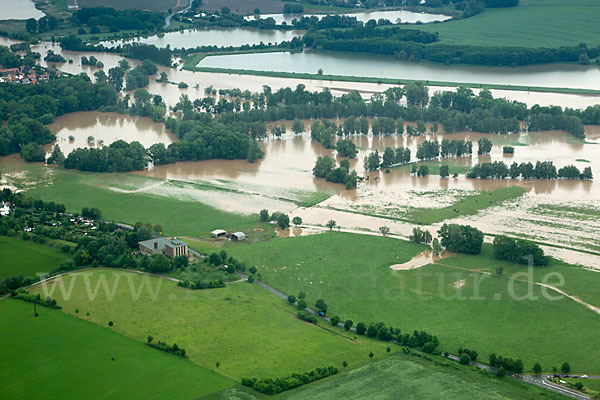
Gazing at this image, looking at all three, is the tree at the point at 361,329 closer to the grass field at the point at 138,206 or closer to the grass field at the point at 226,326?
the grass field at the point at 226,326

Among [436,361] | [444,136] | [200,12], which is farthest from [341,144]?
[200,12]

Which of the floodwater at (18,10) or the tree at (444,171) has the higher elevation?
the floodwater at (18,10)

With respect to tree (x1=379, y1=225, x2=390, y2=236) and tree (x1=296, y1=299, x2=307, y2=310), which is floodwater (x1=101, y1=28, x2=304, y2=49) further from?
tree (x1=296, y1=299, x2=307, y2=310)

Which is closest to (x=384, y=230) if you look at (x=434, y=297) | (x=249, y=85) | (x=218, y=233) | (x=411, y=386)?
(x=434, y=297)

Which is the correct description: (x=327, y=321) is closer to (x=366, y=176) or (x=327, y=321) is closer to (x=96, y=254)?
(x=96, y=254)

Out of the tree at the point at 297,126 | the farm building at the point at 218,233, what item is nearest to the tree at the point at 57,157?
the farm building at the point at 218,233

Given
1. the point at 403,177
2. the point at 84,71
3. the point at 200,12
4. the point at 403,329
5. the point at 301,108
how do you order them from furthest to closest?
→ the point at 200,12
the point at 84,71
the point at 301,108
the point at 403,177
the point at 403,329

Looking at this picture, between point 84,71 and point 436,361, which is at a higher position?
point 84,71
